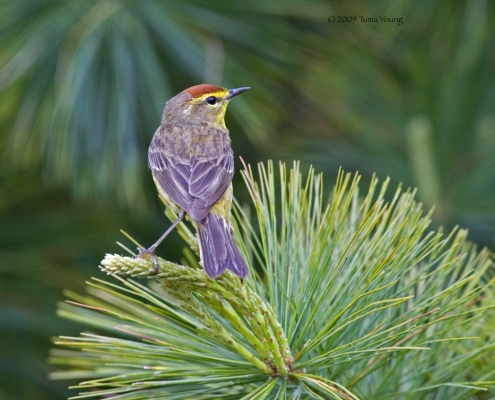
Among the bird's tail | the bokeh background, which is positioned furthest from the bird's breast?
the bird's tail

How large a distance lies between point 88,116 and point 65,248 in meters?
0.98

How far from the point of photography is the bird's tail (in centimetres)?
241

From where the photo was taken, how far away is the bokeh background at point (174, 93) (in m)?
4.28

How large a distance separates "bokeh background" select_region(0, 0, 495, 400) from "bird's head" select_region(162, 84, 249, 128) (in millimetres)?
97

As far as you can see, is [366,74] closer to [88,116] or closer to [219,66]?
[219,66]

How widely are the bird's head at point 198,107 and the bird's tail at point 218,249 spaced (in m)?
1.23

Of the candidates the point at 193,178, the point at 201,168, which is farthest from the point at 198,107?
the point at 193,178

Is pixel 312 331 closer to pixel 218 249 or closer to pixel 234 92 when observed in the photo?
pixel 218 249

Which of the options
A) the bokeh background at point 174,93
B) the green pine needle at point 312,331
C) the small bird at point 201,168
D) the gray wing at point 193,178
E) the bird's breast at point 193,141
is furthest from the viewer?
the bokeh background at point 174,93

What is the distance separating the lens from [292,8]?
15.4ft

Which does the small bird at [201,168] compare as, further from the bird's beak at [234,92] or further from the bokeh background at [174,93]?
the bokeh background at [174,93]

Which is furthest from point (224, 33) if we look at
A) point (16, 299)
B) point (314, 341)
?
point (314, 341)

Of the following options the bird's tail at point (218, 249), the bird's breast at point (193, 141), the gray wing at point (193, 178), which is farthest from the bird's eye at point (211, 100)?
the bird's tail at point (218, 249)

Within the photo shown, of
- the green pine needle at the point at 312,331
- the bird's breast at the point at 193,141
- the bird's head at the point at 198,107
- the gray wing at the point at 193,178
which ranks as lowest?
the green pine needle at the point at 312,331
